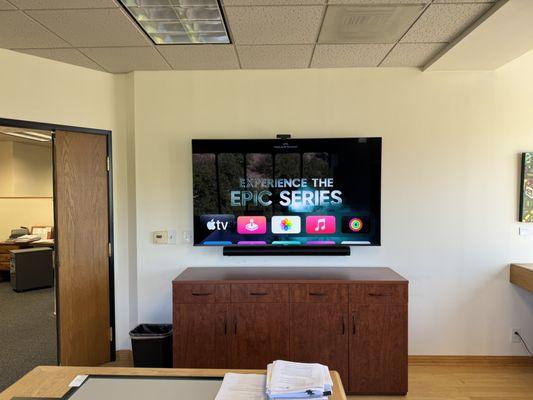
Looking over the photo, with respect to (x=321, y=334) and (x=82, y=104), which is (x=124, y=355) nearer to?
(x=321, y=334)

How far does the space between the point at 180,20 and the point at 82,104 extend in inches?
53.1

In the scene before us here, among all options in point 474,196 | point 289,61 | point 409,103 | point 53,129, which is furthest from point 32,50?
point 474,196

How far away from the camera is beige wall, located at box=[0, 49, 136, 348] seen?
105 inches

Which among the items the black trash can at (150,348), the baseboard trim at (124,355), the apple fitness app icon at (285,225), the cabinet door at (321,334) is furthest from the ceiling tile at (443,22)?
the baseboard trim at (124,355)

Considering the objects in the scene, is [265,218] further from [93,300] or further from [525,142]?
[525,142]

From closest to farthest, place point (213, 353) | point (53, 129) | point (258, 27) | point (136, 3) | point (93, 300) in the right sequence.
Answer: point (136, 3) → point (258, 27) → point (213, 353) → point (53, 129) → point (93, 300)

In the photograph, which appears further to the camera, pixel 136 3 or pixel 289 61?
pixel 289 61

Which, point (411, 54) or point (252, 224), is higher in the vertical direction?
point (411, 54)

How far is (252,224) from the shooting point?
295 cm

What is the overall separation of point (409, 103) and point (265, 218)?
65.9 inches

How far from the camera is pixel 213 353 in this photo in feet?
8.34

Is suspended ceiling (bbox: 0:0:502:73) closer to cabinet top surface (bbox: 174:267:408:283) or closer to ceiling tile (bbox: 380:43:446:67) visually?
ceiling tile (bbox: 380:43:446:67)

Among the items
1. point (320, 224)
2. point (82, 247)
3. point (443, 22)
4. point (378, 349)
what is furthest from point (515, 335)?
point (82, 247)

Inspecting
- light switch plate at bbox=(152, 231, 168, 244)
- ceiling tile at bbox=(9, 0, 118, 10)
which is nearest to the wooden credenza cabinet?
light switch plate at bbox=(152, 231, 168, 244)
